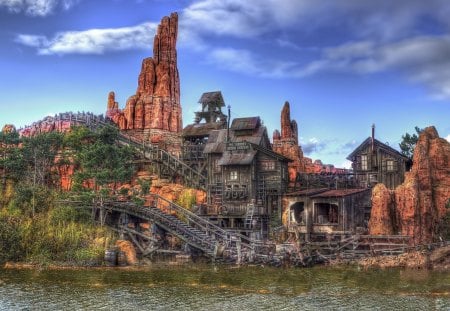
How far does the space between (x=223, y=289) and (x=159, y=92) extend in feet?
210

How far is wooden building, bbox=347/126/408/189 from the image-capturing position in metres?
61.1

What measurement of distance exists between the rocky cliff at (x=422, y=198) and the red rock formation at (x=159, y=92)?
49.7m

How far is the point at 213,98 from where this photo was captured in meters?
81.1

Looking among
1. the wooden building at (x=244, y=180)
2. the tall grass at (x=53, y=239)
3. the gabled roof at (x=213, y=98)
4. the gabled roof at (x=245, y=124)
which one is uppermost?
the gabled roof at (x=213, y=98)

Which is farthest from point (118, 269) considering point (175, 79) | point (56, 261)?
point (175, 79)

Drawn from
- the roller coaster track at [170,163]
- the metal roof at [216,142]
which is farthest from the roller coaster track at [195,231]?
the roller coaster track at [170,163]

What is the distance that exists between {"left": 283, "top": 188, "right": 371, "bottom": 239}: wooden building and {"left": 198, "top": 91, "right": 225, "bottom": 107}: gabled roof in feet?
95.4

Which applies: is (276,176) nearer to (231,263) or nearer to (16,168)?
(231,263)

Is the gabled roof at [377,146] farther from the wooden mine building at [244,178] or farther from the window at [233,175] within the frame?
the window at [233,175]

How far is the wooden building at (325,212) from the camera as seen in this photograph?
5131cm

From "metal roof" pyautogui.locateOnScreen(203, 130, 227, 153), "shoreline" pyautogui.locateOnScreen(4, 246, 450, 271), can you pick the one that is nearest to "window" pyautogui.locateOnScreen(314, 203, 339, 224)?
"shoreline" pyautogui.locateOnScreen(4, 246, 450, 271)

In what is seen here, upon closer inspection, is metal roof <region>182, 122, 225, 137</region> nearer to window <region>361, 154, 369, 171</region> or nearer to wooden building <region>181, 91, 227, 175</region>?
wooden building <region>181, 91, 227, 175</region>

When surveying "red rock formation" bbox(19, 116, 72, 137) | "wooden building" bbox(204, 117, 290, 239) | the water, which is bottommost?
the water

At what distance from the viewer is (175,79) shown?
3836 inches
